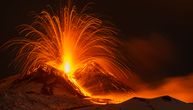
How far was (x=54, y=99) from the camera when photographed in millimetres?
99500

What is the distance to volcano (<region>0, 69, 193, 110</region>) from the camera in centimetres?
8388

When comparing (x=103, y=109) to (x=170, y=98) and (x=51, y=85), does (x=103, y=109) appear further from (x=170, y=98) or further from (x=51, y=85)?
(x=51, y=85)

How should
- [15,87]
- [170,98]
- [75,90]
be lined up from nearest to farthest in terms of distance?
[170,98] < [75,90] < [15,87]

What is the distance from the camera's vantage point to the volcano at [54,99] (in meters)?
83.9

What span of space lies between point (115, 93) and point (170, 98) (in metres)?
44.8

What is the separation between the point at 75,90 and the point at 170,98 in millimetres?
33783

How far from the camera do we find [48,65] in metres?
129

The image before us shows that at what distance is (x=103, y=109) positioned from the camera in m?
81.2

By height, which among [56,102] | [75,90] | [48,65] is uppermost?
[48,65]

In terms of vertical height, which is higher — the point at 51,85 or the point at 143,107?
the point at 51,85

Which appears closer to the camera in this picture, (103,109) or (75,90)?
(103,109)

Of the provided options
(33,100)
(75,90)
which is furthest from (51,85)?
(33,100)

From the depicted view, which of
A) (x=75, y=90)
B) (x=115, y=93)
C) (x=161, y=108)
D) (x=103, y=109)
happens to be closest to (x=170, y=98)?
(x=161, y=108)

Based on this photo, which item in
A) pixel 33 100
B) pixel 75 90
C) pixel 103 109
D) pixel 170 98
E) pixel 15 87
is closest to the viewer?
pixel 103 109
